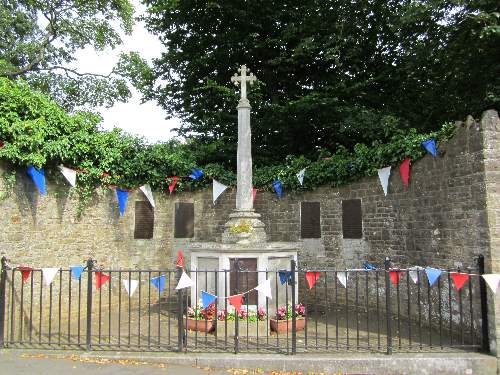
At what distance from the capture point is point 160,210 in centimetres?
1230

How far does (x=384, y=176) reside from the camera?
31.8 feet

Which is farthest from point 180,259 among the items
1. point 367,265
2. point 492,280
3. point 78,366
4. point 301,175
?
point 492,280

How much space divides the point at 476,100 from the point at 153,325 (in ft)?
35.7

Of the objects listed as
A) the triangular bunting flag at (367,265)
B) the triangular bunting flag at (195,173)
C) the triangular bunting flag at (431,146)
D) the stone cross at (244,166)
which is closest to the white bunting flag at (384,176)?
the triangular bunting flag at (431,146)

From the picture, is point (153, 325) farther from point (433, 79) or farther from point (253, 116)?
point (433, 79)

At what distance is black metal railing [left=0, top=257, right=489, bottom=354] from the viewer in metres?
6.48

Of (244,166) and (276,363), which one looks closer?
(276,363)

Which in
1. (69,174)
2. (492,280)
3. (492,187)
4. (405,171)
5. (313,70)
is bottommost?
(492,280)

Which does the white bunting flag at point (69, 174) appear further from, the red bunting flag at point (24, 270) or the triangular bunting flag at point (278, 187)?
the triangular bunting flag at point (278, 187)

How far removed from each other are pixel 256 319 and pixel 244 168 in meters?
3.35

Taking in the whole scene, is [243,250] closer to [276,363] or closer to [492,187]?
[276,363]

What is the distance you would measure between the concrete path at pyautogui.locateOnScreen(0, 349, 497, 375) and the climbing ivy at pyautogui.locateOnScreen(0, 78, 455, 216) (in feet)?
13.8

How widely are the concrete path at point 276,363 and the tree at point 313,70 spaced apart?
284 inches

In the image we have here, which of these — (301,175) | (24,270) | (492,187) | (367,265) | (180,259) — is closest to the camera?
(24,270)
